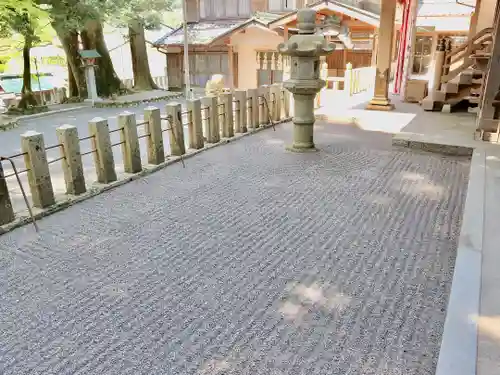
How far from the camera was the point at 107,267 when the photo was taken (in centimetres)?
317

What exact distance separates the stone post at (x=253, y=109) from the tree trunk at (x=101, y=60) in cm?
946

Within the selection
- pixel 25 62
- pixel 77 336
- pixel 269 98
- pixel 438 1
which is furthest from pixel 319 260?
pixel 438 1

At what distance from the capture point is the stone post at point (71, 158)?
442cm

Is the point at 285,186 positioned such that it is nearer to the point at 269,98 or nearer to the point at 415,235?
the point at 415,235

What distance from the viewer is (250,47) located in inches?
681

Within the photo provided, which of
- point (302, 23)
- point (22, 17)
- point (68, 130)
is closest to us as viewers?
point (68, 130)

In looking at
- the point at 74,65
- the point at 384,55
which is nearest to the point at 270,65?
the point at 74,65

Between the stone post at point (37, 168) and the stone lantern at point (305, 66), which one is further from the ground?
the stone lantern at point (305, 66)

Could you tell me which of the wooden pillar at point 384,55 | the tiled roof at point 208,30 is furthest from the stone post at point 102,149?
the tiled roof at point 208,30

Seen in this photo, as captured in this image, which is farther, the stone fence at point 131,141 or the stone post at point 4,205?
the stone fence at point 131,141

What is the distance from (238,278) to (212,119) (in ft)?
13.8

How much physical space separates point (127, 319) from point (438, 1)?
16.8 m

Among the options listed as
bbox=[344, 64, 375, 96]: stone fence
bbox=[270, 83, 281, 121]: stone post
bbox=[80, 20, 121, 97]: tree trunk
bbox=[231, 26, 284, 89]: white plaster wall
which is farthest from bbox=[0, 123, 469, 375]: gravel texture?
bbox=[231, 26, 284, 89]: white plaster wall

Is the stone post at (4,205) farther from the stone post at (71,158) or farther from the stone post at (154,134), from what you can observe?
the stone post at (154,134)
